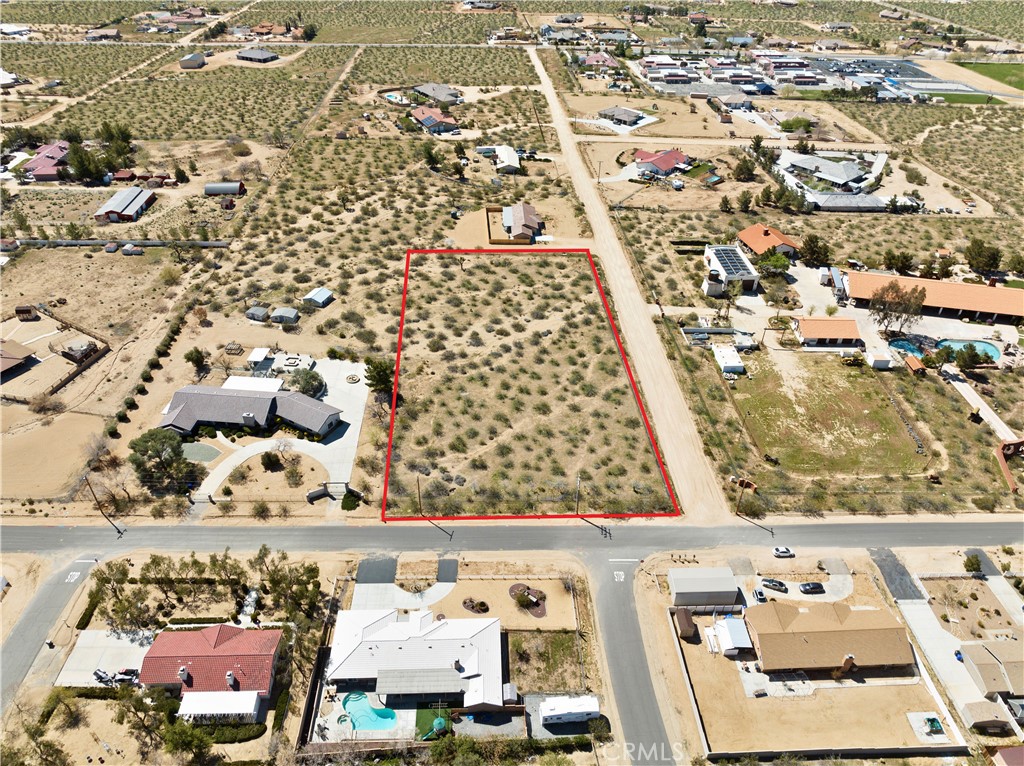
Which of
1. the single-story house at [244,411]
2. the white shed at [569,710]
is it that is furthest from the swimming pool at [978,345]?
the single-story house at [244,411]

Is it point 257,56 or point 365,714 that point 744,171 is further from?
point 257,56

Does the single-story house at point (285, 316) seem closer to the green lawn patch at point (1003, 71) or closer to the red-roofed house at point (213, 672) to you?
the red-roofed house at point (213, 672)

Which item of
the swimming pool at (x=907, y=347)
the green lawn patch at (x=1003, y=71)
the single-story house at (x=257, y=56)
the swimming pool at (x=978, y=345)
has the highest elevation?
the single-story house at (x=257, y=56)

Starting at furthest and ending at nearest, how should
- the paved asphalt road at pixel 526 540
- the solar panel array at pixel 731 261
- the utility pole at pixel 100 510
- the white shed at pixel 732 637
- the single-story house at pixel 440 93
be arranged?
the single-story house at pixel 440 93 → the solar panel array at pixel 731 261 → the utility pole at pixel 100 510 → the paved asphalt road at pixel 526 540 → the white shed at pixel 732 637

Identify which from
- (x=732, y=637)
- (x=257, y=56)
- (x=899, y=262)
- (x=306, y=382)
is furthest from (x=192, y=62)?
(x=732, y=637)

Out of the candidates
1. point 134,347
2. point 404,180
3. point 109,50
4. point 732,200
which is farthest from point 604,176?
point 109,50

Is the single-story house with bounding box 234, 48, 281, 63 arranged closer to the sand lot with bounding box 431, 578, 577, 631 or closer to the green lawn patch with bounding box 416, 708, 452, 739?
the sand lot with bounding box 431, 578, 577, 631
